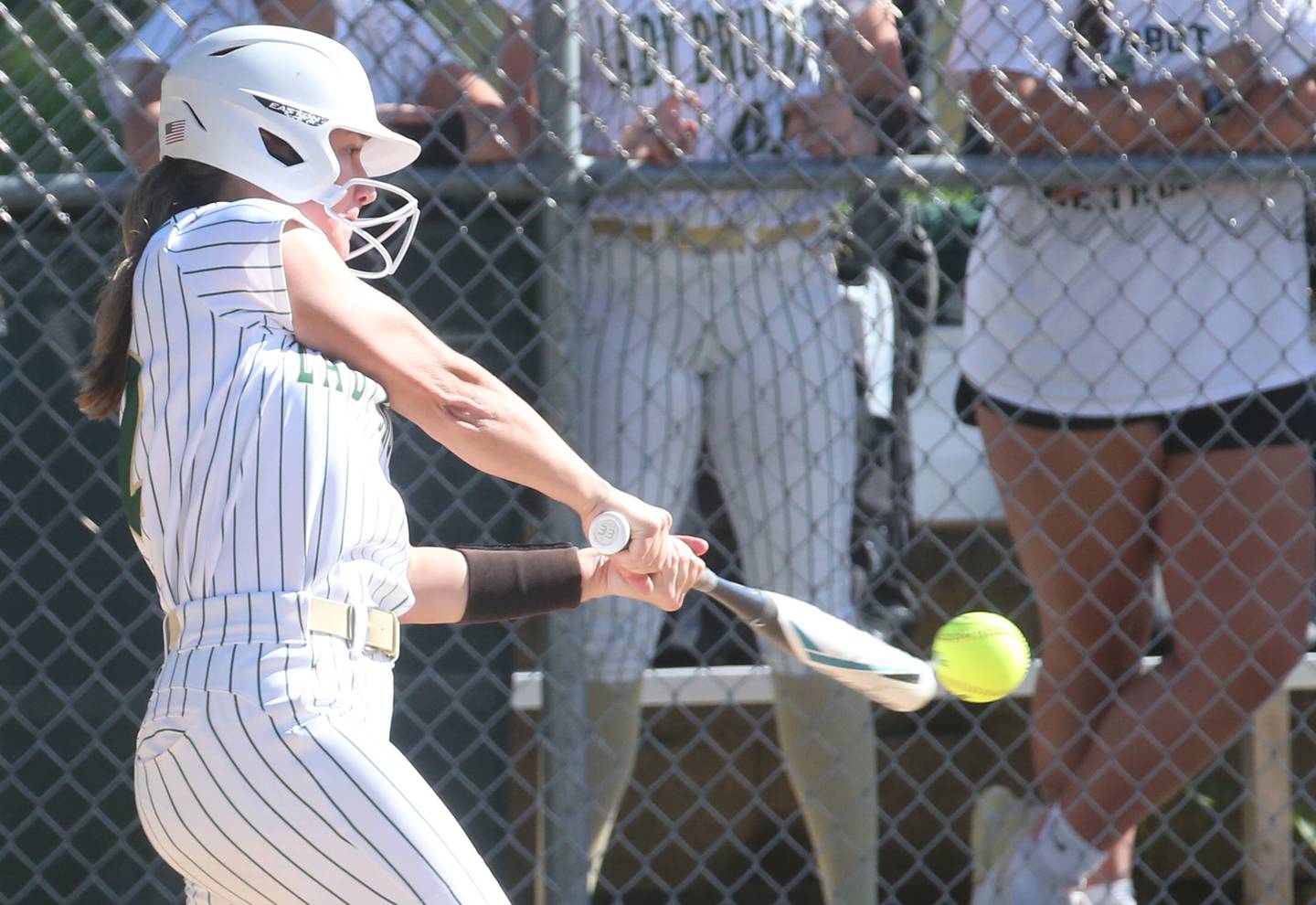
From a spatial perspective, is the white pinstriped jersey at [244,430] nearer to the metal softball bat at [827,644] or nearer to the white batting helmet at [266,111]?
the white batting helmet at [266,111]

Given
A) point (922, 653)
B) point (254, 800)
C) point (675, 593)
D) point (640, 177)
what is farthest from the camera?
point (922, 653)

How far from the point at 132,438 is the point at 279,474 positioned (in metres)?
0.24

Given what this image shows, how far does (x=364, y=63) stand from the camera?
9.63 ft

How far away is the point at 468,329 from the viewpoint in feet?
9.64

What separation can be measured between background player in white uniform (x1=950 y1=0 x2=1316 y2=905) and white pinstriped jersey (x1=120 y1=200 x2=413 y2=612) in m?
1.59

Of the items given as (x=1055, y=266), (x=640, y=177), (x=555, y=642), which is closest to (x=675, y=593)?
(x=555, y=642)

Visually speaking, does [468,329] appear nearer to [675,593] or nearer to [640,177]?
[640,177]

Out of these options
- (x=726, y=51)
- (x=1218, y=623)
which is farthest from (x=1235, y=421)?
(x=726, y=51)

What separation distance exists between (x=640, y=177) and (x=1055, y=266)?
2.73ft

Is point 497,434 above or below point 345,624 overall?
above

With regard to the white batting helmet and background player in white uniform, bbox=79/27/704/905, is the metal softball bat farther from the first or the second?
the white batting helmet

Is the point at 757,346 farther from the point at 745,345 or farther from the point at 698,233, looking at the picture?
the point at 698,233

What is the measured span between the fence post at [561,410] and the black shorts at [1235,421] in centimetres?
94

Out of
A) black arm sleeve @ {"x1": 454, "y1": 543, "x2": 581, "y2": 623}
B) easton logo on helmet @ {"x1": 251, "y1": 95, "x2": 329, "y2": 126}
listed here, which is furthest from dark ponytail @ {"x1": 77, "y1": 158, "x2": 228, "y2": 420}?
black arm sleeve @ {"x1": 454, "y1": 543, "x2": 581, "y2": 623}
